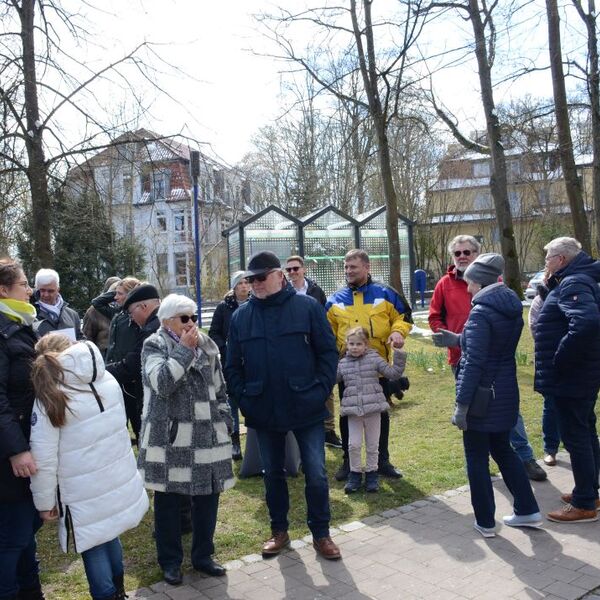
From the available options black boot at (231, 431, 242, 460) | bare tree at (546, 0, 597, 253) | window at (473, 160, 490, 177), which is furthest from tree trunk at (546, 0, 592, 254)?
window at (473, 160, 490, 177)

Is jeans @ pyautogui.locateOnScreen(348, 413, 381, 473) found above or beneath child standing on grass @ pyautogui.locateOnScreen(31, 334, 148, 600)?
beneath

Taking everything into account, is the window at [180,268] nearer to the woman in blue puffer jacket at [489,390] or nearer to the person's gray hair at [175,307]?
the woman in blue puffer jacket at [489,390]

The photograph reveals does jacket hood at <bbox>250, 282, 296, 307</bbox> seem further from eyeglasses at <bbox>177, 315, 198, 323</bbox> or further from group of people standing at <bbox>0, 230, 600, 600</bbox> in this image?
eyeglasses at <bbox>177, 315, 198, 323</bbox>

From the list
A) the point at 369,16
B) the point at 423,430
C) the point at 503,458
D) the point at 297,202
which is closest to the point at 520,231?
the point at 297,202

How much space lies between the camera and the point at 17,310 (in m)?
3.53

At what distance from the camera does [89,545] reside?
3324mm

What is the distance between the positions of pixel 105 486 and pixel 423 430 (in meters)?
5.07

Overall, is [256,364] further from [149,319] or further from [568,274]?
[568,274]

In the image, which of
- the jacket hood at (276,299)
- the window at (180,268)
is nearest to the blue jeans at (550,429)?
the jacket hood at (276,299)

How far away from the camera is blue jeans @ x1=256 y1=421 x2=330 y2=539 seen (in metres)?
4.38

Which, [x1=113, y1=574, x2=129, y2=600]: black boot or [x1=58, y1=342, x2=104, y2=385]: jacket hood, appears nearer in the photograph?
[x1=58, y1=342, x2=104, y2=385]: jacket hood

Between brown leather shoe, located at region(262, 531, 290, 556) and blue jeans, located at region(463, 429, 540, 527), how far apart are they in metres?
1.33

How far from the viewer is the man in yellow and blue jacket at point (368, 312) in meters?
5.83

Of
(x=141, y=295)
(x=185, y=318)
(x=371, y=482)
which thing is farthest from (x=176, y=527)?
(x=371, y=482)
